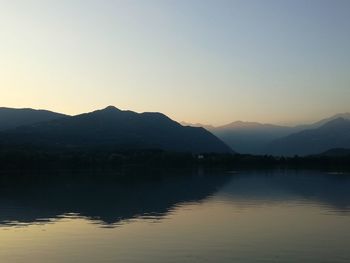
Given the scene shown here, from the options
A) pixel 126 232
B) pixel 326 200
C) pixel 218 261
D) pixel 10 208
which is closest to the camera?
pixel 218 261

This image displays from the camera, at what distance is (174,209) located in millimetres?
63469

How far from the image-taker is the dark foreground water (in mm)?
34094

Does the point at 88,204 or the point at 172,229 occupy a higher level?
the point at 88,204

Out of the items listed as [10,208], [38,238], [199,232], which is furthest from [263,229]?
[10,208]

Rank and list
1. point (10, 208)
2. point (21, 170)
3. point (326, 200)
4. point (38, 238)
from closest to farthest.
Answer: point (38, 238)
point (10, 208)
point (326, 200)
point (21, 170)

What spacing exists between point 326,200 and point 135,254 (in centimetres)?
5168

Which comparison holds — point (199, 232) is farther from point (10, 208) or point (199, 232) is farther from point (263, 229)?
point (10, 208)

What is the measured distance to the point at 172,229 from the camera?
46.1 metres

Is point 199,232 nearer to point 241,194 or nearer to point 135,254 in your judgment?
point 135,254

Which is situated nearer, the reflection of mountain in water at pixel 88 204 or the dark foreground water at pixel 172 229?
the dark foreground water at pixel 172 229

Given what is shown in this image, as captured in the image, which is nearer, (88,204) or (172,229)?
(172,229)

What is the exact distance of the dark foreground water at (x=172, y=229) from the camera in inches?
1342

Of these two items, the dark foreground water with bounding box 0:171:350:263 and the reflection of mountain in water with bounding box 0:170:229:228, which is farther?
the reflection of mountain in water with bounding box 0:170:229:228

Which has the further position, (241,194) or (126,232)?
(241,194)
